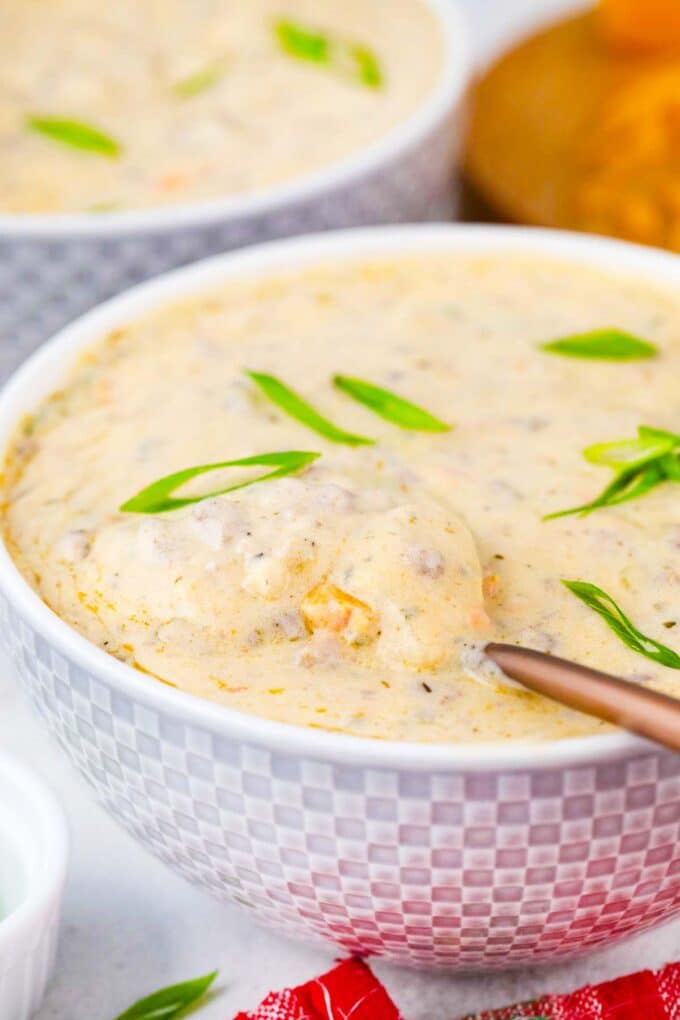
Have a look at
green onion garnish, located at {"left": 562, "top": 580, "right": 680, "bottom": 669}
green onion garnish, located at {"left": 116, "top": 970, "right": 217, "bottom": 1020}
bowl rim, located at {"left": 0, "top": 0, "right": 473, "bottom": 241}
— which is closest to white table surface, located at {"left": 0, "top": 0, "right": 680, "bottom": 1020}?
green onion garnish, located at {"left": 116, "top": 970, "right": 217, "bottom": 1020}

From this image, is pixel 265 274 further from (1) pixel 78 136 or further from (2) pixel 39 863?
(2) pixel 39 863

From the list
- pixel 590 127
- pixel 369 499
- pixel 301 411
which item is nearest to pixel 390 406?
pixel 301 411

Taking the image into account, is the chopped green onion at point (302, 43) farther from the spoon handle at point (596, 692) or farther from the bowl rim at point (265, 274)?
the spoon handle at point (596, 692)

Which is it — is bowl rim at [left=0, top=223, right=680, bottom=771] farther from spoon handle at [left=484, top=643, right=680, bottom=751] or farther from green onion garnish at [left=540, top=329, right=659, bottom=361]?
green onion garnish at [left=540, top=329, right=659, bottom=361]

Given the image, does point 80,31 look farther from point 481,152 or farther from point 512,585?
point 512,585

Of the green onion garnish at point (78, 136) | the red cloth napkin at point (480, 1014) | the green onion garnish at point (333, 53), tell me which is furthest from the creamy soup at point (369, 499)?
the green onion garnish at point (333, 53)
